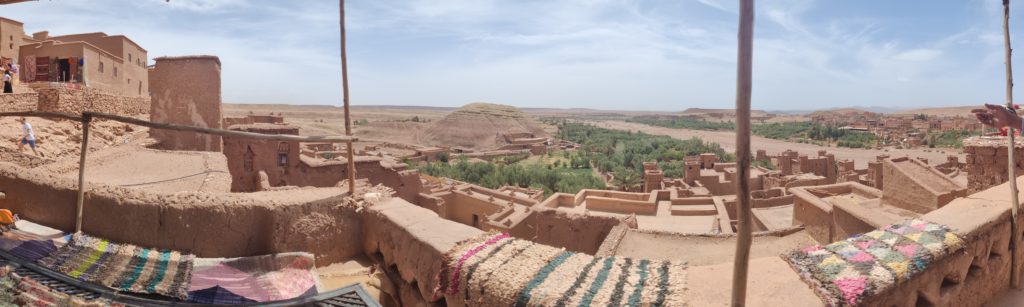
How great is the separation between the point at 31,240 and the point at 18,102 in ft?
29.1

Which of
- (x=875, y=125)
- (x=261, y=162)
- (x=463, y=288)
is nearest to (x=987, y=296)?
(x=463, y=288)

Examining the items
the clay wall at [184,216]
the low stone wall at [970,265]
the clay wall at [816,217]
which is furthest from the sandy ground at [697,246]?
the clay wall at [184,216]

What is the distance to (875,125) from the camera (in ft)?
246

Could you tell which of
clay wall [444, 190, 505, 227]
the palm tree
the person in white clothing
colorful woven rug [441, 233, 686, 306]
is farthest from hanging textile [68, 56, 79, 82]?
Result: the palm tree

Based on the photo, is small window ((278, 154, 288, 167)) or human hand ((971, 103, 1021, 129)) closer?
human hand ((971, 103, 1021, 129))

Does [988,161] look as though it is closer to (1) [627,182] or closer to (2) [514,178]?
(1) [627,182]

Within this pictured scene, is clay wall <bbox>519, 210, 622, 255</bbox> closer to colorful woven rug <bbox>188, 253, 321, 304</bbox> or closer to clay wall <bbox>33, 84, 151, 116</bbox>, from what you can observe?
colorful woven rug <bbox>188, 253, 321, 304</bbox>

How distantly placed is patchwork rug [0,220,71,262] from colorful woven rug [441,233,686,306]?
309 centimetres

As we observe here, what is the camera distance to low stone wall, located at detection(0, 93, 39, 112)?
10.1 metres

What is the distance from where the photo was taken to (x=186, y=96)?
11727 mm

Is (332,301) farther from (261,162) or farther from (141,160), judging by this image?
(261,162)

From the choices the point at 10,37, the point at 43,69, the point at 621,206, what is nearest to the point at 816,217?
the point at 621,206

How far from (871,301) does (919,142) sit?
54.8 m

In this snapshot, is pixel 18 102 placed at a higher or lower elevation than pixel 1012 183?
higher
